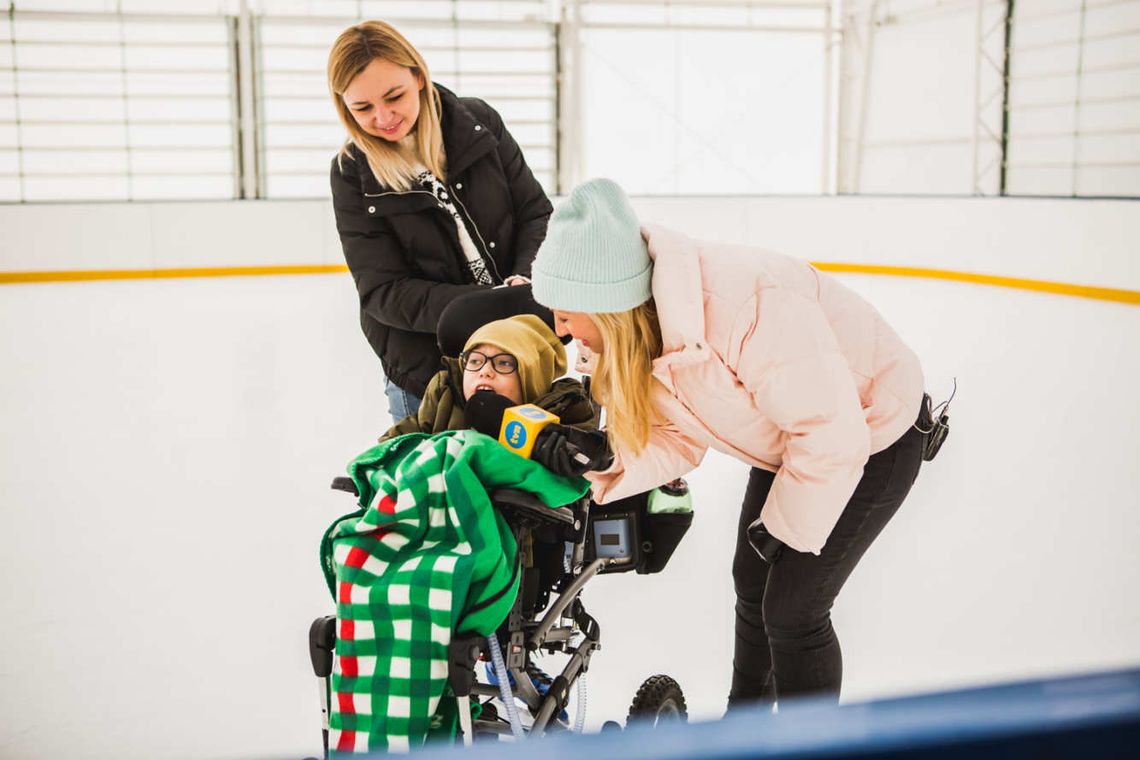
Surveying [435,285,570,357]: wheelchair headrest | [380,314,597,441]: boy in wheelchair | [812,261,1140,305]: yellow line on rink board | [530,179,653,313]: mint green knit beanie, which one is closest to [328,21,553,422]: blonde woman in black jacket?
[435,285,570,357]: wheelchair headrest

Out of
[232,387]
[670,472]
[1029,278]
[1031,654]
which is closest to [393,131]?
[670,472]

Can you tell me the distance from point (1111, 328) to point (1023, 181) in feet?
13.0

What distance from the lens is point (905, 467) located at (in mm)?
1768

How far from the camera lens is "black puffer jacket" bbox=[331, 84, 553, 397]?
2.28 meters

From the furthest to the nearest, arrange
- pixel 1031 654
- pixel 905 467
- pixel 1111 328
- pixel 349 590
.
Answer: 1. pixel 1111 328
2. pixel 1031 654
3. pixel 905 467
4. pixel 349 590

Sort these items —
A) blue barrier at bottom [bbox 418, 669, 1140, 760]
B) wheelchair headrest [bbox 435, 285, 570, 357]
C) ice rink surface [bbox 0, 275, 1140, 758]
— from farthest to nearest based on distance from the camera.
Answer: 1. ice rink surface [bbox 0, 275, 1140, 758]
2. wheelchair headrest [bbox 435, 285, 570, 357]
3. blue barrier at bottom [bbox 418, 669, 1140, 760]

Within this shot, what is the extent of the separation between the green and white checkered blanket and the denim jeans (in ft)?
2.16

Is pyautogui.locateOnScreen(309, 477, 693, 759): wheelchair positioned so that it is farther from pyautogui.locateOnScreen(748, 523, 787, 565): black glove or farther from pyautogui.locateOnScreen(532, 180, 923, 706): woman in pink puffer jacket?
pyautogui.locateOnScreen(748, 523, 787, 565): black glove

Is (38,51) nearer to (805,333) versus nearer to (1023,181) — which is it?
(1023,181)

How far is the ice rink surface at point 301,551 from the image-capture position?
242 centimetres

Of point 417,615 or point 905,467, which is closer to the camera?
point 417,615

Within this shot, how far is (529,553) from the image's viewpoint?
1.84 metres

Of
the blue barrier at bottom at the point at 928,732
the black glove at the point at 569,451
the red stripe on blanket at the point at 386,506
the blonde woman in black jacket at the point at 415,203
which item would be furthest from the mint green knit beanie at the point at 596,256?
the blue barrier at bottom at the point at 928,732

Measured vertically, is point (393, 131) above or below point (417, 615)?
above
